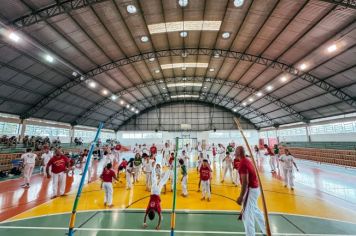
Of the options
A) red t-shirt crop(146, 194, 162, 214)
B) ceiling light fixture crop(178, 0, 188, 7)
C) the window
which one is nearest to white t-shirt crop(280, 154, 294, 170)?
red t-shirt crop(146, 194, 162, 214)

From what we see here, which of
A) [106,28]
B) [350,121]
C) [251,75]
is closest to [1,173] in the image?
[106,28]

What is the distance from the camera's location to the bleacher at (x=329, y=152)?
18125 millimetres

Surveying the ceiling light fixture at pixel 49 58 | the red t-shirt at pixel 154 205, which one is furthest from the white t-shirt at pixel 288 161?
the ceiling light fixture at pixel 49 58

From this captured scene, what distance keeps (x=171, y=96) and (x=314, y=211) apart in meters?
35.0

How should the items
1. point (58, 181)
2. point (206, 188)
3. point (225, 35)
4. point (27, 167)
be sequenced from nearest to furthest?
point (206, 188)
point (58, 181)
point (27, 167)
point (225, 35)

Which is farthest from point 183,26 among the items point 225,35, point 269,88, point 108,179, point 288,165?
point 269,88

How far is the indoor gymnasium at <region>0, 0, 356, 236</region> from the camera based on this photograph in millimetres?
5988

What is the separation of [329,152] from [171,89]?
27.2 metres

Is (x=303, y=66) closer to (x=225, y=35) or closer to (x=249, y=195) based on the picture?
(x=225, y=35)

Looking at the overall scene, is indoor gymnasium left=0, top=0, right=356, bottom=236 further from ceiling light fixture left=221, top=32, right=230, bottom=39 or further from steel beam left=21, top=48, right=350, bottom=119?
ceiling light fixture left=221, top=32, right=230, bottom=39

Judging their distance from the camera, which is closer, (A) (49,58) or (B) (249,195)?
(B) (249,195)

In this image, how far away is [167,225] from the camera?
226 inches

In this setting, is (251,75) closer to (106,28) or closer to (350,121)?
(350,121)

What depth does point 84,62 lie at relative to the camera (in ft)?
60.5
